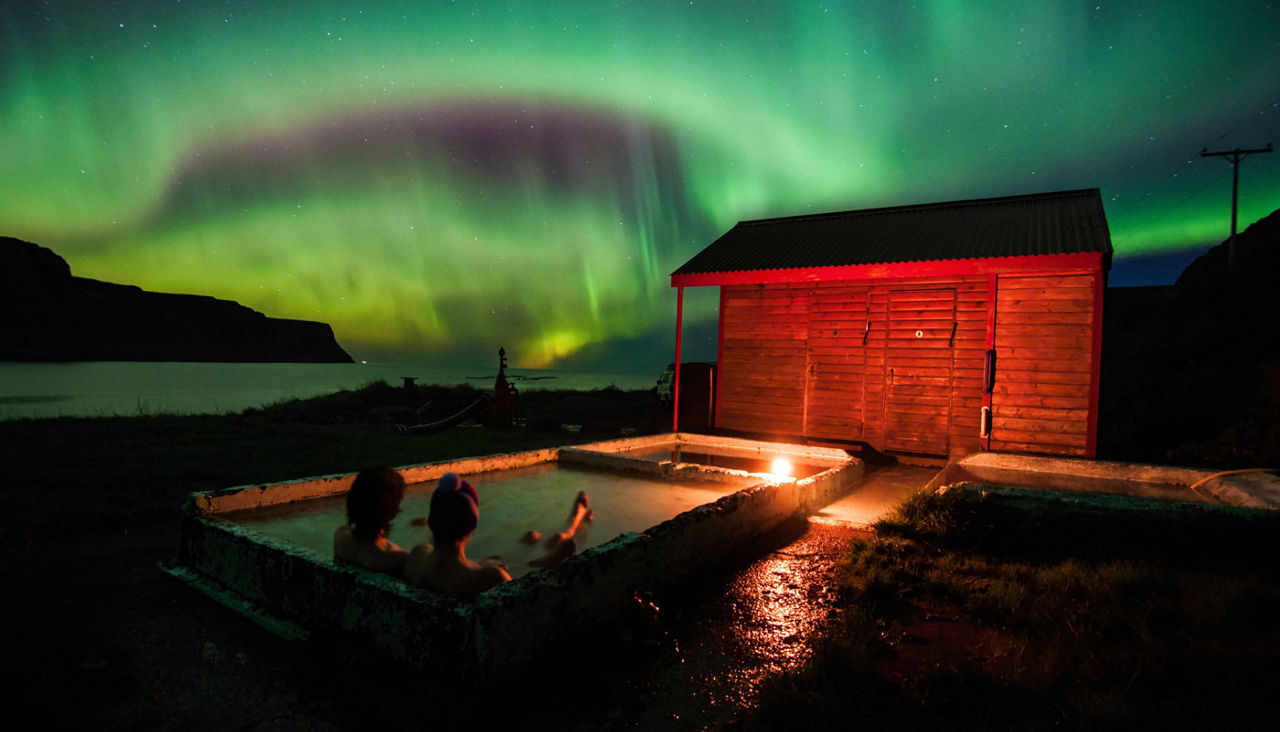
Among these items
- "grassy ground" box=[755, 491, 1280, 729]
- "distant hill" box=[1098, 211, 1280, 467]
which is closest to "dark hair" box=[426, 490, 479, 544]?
"grassy ground" box=[755, 491, 1280, 729]

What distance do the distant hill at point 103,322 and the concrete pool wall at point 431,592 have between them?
447ft

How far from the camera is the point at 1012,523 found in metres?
4.61

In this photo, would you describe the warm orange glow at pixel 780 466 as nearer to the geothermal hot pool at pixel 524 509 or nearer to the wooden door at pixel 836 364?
the wooden door at pixel 836 364

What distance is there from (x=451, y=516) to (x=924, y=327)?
858cm

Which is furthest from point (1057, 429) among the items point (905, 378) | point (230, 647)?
point (230, 647)

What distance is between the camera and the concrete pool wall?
256 cm

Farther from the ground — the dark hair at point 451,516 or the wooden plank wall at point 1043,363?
the wooden plank wall at point 1043,363

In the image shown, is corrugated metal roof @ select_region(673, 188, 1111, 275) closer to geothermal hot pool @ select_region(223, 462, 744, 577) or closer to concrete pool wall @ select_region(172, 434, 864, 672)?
geothermal hot pool @ select_region(223, 462, 744, 577)

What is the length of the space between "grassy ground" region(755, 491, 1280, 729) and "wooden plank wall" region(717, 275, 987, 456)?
4725 millimetres

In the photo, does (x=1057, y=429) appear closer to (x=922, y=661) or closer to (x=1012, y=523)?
(x=1012, y=523)

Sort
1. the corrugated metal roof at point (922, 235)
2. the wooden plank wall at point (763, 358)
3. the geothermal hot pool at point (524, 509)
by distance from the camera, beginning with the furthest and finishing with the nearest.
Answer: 1. the wooden plank wall at point (763, 358)
2. the corrugated metal roof at point (922, 235)
3. the geothermal hot pool at point (524, 509)

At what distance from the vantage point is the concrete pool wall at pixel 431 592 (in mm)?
2562

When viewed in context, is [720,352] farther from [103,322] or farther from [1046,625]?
[103,322]

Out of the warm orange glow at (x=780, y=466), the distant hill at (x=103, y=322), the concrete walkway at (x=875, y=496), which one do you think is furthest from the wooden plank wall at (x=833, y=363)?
the distant hill at (x=103, y=322)
